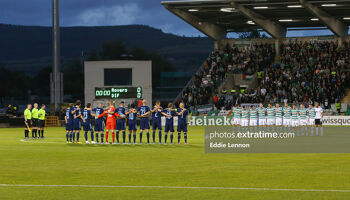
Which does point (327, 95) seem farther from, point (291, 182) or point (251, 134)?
point (291, 182)

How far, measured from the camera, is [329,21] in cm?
5953

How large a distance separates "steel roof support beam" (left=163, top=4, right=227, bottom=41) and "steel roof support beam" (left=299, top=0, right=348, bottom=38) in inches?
480

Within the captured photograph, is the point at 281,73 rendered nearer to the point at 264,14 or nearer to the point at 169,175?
the point at 264,14

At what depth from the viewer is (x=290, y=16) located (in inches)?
2413

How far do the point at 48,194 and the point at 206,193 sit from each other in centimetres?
322

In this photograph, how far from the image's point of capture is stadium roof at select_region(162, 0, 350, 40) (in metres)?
55.5

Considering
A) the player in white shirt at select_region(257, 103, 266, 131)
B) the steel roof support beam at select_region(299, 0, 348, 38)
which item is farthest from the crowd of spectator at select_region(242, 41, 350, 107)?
the player in white shirt at select_region(257, 103, 266, 131)

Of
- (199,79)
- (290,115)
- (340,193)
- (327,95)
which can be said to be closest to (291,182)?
(340,193)

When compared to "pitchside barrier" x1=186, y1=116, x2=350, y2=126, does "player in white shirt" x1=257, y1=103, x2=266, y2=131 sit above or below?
above

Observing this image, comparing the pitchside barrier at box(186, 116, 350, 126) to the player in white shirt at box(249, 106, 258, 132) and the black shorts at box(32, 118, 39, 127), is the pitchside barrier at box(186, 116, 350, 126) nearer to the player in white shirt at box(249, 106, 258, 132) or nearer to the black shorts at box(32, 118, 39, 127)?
the player in white shirt at box(249, 106, 258, 132)

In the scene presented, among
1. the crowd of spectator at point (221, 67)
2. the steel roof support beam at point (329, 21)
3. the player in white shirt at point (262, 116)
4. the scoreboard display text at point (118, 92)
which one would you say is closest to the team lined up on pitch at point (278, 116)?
the player in white shirt at point (262, 116)

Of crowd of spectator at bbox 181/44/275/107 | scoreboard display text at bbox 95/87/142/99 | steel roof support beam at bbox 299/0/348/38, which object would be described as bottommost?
scoreboard display text at bbox 95/87/142/99

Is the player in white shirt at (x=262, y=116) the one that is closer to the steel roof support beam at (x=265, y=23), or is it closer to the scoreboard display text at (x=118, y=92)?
the scoreboard display text at (x=118, y=92)

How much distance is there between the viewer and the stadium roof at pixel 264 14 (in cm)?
5547
